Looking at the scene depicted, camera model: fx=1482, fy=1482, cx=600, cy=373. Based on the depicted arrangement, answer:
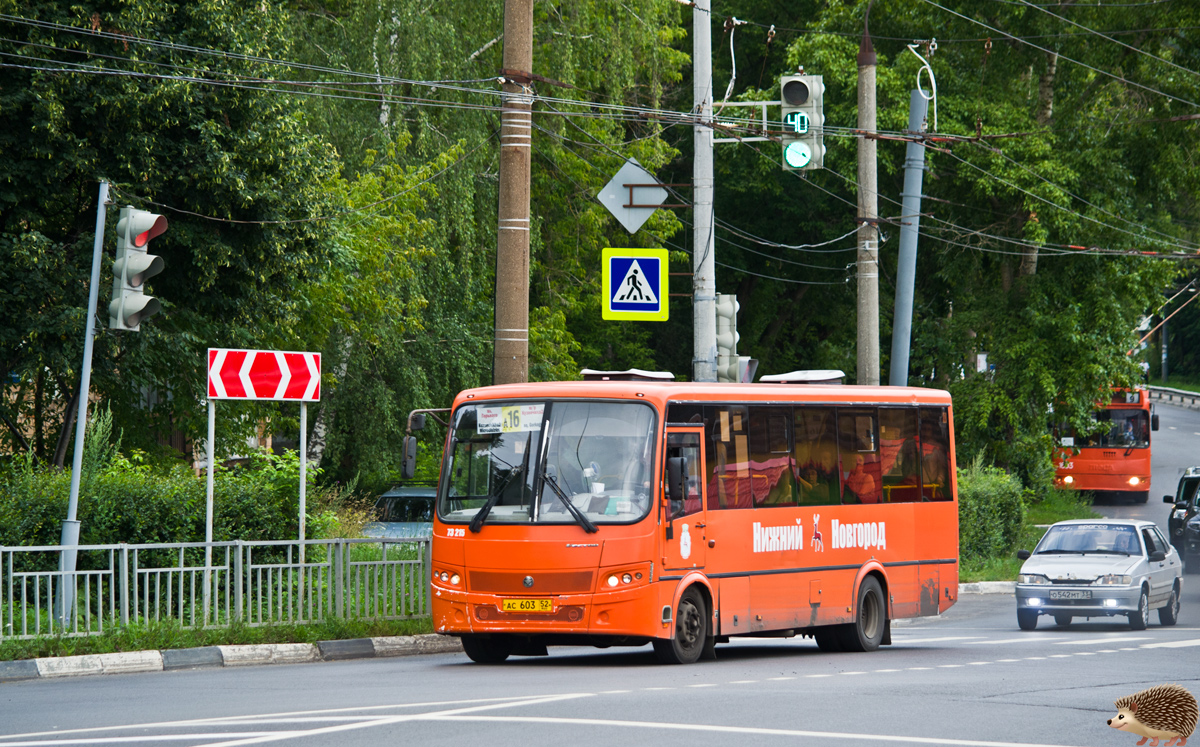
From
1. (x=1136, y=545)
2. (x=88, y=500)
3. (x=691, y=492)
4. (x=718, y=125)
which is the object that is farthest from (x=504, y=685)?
(x=1136, y=545)

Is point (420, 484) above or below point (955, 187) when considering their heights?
below

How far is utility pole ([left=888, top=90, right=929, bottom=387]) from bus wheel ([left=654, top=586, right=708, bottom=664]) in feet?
36.7

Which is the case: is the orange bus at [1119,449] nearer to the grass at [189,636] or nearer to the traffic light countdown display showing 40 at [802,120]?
the traffic light countdown display showing 40 at [802,120]

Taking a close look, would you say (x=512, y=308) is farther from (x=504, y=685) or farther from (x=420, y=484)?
(x=420, y=484)

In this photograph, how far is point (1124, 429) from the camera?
153 ft

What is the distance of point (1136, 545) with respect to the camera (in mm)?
21969

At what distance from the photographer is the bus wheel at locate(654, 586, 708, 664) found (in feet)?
45.8

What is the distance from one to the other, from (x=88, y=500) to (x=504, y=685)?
593 cm

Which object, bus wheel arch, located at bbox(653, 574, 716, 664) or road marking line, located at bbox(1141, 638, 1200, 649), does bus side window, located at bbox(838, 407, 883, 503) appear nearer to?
bus wheel arch, located at bbox(653, 574, 716, 664)

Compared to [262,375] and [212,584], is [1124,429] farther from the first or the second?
[212,584]

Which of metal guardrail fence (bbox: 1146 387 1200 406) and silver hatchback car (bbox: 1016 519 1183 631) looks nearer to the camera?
silver hatchback car (bbox: 1016 519 1183 631)

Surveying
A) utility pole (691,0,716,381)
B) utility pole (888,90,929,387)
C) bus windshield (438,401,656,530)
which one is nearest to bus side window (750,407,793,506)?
bus windshield (438,401,656,530)

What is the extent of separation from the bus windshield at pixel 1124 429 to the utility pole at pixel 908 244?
23.2 metres

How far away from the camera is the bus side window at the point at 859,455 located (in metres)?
16.8
